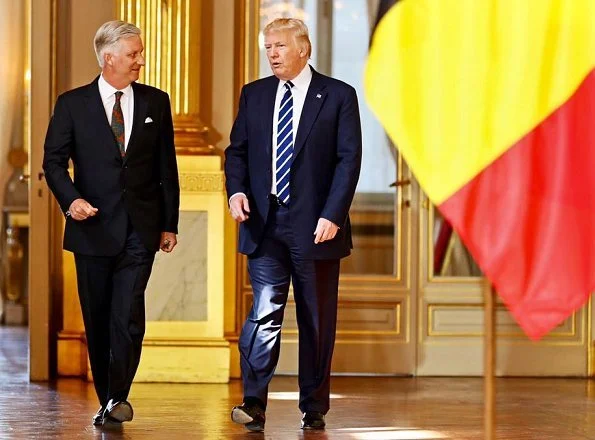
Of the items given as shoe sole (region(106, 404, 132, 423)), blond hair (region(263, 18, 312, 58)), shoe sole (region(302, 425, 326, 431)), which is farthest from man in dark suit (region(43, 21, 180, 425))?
shoe sole (region(302, 425, 326, 431))

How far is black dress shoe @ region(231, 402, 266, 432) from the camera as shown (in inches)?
183

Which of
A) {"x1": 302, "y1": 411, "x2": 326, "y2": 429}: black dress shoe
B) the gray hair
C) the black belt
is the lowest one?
{"x1": 302, "y1": 411, "x2": 326, "y2": 429}: black dress shoe

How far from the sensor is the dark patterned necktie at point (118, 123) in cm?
479

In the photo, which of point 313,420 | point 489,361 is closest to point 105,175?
point 313,420

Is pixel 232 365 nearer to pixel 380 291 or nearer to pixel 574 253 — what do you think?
pixel 380 291

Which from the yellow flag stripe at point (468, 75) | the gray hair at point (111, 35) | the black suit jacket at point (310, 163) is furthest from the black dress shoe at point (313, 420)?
the yellow flag stripe at point (468, 75)

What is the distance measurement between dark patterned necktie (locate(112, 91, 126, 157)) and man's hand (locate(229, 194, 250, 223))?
464 millimetres

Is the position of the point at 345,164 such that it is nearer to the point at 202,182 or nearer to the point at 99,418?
the point at 99,418

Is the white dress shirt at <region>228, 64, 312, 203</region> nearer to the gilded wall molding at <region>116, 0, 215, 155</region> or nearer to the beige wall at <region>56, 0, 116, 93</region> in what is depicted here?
the gilded wall molding at <region>116, 0, 215, 155</region>

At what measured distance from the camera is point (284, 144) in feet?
15.5

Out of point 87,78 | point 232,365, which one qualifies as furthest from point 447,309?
point 87,78

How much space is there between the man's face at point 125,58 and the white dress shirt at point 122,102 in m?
→ 0.07

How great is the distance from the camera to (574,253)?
2.94 metres

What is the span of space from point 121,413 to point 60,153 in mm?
969
